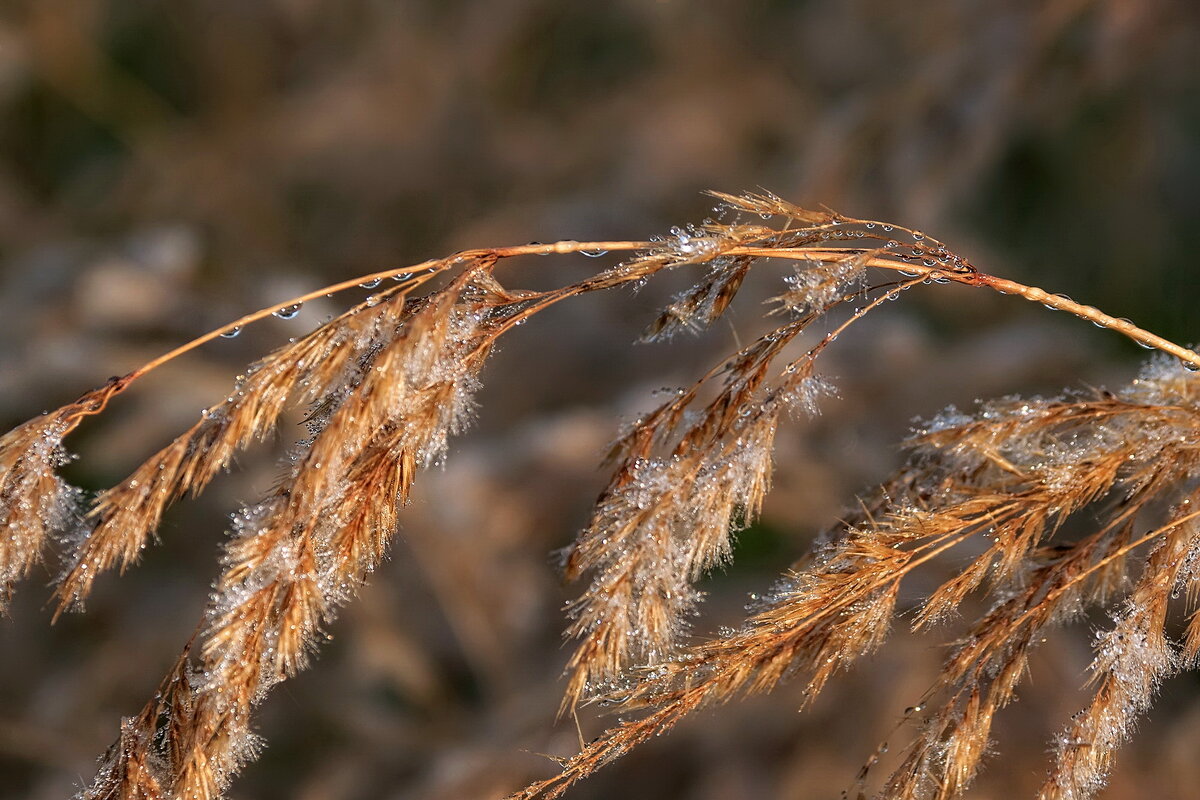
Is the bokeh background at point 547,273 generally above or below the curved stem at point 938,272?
above

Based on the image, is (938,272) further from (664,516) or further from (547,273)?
(547,273)

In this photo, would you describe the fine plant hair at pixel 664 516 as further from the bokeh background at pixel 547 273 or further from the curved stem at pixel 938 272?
the bokeh background at pixel 547 273

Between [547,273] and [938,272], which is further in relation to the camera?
[547,273]

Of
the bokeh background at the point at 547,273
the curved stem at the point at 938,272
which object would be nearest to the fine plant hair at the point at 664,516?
the curved stem at the point at 938,272

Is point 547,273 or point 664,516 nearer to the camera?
point 664,516

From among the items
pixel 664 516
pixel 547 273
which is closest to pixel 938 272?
pixel 664 516

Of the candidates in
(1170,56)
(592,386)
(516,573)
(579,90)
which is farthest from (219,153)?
(1170,56)

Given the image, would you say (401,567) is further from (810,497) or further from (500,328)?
(500,328)

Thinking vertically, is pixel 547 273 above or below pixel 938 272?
above
